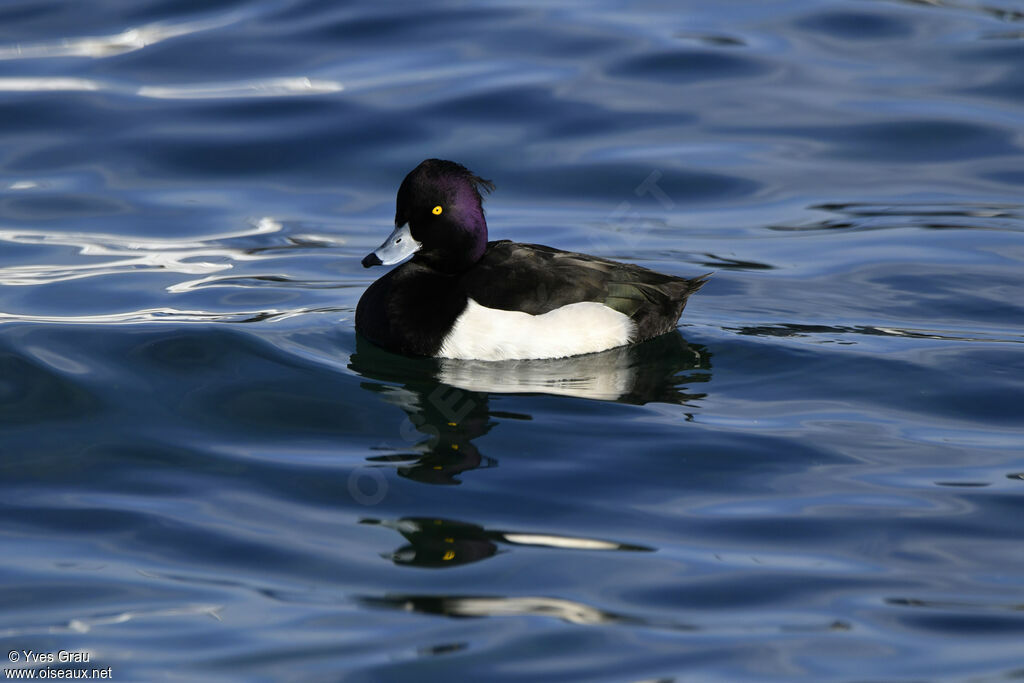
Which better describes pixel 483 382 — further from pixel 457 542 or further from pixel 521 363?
pixel 457 542

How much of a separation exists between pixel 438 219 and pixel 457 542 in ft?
9.09

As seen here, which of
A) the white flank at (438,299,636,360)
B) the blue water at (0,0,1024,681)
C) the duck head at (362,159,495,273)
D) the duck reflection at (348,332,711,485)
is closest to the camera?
the blue water at (0,0,1024,681)

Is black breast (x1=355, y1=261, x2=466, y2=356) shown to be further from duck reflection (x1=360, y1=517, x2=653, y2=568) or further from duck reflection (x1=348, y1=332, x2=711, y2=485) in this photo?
duck reflection (x1=360, y1=517, x2=653, y2=568)

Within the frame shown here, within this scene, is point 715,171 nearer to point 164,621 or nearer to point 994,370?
point 994,370

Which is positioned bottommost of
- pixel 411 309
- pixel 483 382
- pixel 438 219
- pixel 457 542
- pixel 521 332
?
pixel 457 542

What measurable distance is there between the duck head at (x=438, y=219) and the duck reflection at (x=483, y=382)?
61 cm

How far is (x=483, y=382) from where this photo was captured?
Result: 7848mm

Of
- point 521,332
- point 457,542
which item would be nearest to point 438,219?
point 521,332

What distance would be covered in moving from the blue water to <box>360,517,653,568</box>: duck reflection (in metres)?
0.03

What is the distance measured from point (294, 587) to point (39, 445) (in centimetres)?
216

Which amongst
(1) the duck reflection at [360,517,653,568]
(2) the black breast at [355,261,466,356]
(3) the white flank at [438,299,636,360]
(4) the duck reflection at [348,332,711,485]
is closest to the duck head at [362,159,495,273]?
(2) the black breast at [355,261,466,356]

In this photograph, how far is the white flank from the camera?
26.4 ft

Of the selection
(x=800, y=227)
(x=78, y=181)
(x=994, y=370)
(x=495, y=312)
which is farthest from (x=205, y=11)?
(x=994, y=370)

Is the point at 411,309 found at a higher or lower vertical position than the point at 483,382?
higher
